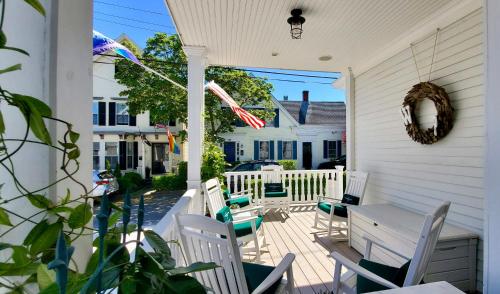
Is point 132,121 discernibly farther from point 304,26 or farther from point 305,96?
point 304,26

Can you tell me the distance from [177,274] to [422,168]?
146 inches

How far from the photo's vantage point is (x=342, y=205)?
4.11 meters

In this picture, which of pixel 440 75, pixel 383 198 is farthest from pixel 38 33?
pixel 383 198

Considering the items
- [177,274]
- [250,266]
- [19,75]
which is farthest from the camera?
[250,266]

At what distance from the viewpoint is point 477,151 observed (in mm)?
2594

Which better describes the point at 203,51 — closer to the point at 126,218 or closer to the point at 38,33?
the point at 38,33

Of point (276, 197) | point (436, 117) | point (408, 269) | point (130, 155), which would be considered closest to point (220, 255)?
point (408, 269)

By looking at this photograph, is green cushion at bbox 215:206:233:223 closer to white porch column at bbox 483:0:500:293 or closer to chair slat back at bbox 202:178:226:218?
chair slat back at bbox 202:178:226:218

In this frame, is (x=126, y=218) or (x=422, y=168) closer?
(x=126, y=218)

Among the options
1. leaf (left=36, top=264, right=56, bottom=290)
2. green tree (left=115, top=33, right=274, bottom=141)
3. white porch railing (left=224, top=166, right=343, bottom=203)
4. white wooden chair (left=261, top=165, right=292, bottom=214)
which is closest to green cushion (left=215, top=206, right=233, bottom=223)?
leaf (left=36, top=264, right=56, bottom=290)

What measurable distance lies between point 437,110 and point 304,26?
1875 mm

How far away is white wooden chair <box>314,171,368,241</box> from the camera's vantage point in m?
4.00

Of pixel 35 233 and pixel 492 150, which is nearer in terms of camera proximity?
pixel 35 233

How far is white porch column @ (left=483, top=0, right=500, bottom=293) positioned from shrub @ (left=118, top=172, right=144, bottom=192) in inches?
66.9
